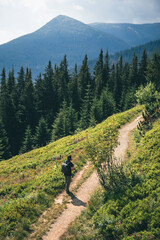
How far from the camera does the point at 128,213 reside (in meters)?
7.27

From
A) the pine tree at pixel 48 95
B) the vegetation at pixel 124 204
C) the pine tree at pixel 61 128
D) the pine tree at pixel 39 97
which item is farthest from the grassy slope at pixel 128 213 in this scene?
the pine tree at pixel 48 95

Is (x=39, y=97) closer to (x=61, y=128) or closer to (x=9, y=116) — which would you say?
(x=9, y=116)

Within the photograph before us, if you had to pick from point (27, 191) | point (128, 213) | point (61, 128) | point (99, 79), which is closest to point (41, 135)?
point (61, 128)

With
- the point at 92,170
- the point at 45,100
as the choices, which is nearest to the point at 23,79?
the point at 45,100

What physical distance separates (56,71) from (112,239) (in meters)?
72.1

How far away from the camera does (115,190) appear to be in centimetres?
904

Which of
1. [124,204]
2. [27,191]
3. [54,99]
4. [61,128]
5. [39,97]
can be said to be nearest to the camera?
[124,204]

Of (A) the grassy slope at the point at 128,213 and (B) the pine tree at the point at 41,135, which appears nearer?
(A) the grassy slope at the point at 128,213

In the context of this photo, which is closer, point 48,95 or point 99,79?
point 99,79

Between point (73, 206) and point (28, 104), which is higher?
point (28, 104)

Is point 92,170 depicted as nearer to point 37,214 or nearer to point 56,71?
point 37,214

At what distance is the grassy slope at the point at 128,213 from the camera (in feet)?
21.6

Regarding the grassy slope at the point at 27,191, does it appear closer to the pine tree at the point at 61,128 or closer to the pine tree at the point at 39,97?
the pine tree at the point at 61,128

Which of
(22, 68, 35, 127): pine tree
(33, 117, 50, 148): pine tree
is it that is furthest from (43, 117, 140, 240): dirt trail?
(22, 68, 35, 127): pine tree
